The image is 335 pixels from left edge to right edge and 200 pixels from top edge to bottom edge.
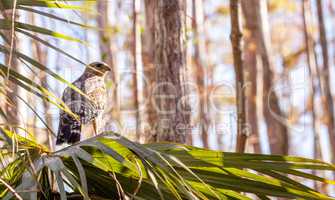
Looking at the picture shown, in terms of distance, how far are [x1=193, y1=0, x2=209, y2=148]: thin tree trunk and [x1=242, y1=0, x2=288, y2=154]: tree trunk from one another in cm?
84

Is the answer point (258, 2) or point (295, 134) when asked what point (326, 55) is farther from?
point (295, 134)

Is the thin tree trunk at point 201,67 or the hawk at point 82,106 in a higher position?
the thin tree trunk at point 201,67

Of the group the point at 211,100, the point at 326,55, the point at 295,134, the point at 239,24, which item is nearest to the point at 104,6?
the point at 211,100

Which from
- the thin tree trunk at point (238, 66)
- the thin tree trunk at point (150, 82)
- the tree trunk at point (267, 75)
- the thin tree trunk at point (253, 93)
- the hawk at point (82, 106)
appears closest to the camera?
the hawk at point (82, 106)

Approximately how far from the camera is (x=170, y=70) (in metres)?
5.54

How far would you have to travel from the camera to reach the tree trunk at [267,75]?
1051 cm

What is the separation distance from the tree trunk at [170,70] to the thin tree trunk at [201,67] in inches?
191

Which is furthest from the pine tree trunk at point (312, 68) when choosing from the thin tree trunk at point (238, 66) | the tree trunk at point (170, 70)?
the tree trunk at point (170, 70)

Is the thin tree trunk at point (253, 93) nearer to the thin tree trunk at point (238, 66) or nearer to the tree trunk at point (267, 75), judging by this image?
the tree trunk at point (267, 75)

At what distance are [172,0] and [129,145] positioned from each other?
2.93 metres

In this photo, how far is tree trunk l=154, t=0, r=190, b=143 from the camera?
215 inches

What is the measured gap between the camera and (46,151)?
9.93 ft

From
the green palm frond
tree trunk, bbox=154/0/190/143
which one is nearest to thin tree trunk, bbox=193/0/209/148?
tree trunk, bbox=154/0/190/143

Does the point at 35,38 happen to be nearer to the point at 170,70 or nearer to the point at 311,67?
the point at 170,70
